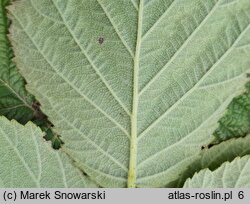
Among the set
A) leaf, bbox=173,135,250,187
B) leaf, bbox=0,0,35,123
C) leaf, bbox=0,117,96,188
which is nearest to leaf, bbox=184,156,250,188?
leaf, bbox=173,135,250,187

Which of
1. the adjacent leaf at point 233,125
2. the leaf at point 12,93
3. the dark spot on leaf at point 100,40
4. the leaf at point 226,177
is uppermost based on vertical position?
the dark spot on leaf at point 100,40

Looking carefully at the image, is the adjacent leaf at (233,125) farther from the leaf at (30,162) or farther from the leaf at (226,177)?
the leaf at (30,162)

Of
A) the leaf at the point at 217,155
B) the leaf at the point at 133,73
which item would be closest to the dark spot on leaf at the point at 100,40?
the leaf at the point at 133,73

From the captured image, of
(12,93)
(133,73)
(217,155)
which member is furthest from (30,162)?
(217,155)

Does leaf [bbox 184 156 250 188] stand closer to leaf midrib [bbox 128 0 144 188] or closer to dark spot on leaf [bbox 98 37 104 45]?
leaf midrib [bbox 128 0 144 188]

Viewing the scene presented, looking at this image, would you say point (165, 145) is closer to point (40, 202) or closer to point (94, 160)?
point (94, 160)

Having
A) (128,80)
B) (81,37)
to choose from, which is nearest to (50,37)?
(81,37)
